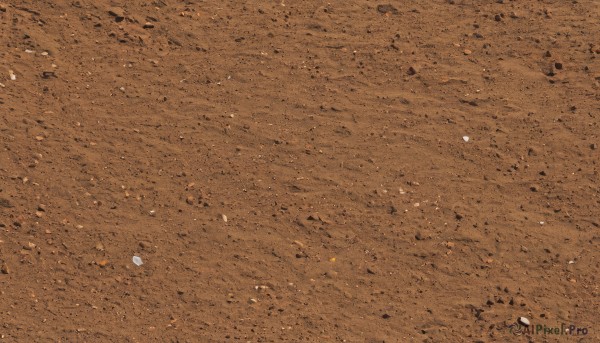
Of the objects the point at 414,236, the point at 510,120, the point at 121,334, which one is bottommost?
the point at 121,334

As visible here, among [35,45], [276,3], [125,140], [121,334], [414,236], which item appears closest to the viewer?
[121,334]

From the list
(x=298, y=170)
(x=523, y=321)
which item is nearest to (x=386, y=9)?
(x=298, y=170)

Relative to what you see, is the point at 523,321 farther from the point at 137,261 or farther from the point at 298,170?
the point at 137,261

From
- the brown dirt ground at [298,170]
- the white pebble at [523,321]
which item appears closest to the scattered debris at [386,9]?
the brown dirt ground at [298,170]

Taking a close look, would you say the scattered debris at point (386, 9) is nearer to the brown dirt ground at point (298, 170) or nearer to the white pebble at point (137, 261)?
the brown dirt ground at point (298, 170)

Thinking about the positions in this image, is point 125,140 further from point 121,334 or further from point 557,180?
point 557,180

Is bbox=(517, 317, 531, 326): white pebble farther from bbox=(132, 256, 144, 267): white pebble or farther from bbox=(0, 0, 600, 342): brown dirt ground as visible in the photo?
bbox=(132, 256, 144, 267): white pebble

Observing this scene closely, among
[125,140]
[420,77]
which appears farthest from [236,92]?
[420,77]

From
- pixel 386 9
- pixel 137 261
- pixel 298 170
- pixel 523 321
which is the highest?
pixel 386 9
